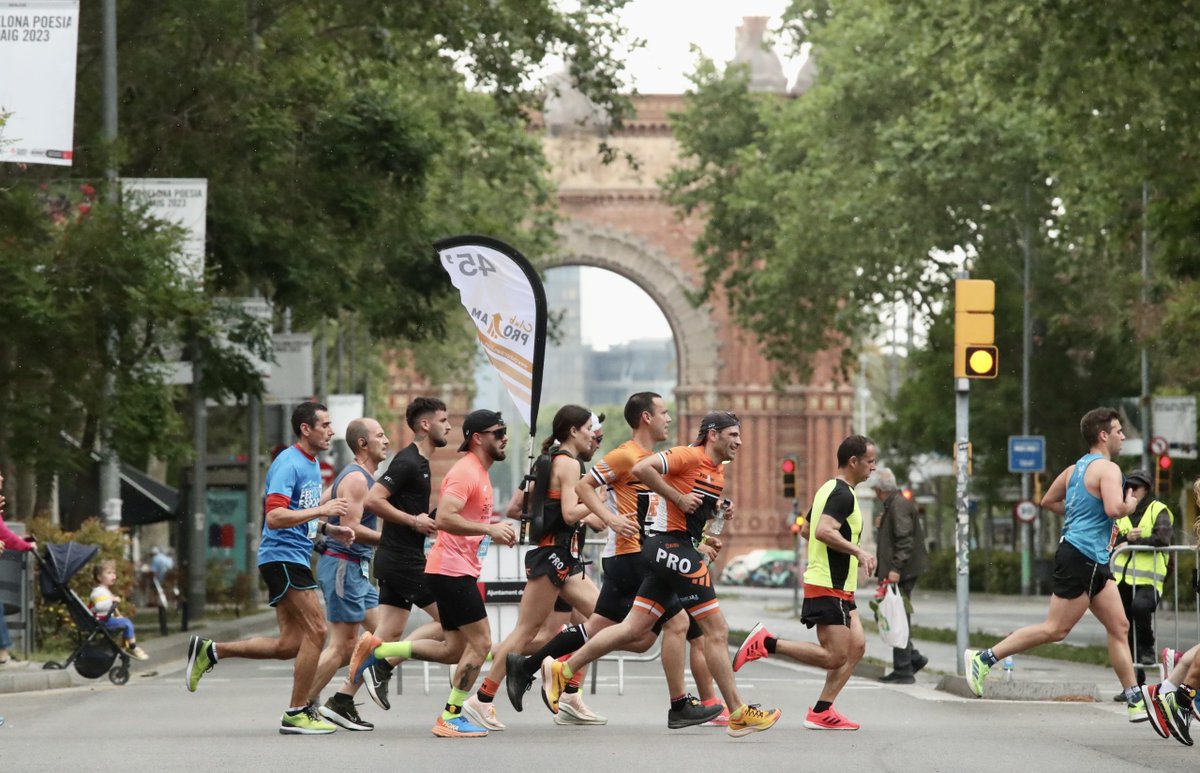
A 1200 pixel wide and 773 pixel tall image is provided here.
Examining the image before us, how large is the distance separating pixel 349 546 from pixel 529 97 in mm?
20310

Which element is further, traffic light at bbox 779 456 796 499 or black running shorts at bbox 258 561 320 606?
Result: traffic light at bbox 779 456 796 499

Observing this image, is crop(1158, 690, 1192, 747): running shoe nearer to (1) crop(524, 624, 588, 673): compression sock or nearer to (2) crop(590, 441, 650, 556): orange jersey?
(2) crop(590, 441, 650, 556): orange jersey

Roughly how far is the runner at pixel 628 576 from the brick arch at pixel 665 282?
62.0 meters

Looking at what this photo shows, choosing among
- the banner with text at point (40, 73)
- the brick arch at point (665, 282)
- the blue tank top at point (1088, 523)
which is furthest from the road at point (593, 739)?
the brick arch at point (665, 282)

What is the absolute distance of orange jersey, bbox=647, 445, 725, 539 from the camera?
1320cm

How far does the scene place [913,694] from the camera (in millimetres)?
18422

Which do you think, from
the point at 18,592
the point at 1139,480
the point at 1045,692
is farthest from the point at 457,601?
the point at 18,592

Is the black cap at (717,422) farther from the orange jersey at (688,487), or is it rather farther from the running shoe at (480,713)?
the running shoe at (480,713)

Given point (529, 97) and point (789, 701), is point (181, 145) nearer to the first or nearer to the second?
point (529, 97)

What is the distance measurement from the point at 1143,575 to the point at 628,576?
19.6ft

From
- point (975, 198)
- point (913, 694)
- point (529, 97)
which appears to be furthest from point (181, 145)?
point (975, 198)

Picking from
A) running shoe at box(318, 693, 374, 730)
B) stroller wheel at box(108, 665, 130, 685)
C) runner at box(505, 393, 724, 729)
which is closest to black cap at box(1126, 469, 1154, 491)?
runner at box(505, 393, 724, 729)

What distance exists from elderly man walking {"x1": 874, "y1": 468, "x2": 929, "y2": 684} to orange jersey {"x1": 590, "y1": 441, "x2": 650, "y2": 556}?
243 inches

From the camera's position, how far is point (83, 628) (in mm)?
20500
